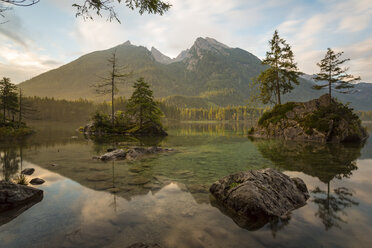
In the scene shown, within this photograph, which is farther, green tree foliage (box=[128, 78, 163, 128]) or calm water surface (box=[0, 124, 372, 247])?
green tree foliage (box=[128, 78, 163, 128])

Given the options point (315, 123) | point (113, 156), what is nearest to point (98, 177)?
point (113, 156)

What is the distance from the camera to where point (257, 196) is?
21.5 ft

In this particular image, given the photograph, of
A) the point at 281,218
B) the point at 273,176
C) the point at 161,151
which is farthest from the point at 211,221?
the point at 161,151

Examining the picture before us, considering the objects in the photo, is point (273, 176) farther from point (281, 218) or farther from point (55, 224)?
point (55, 224)

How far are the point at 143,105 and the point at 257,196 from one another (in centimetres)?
3472

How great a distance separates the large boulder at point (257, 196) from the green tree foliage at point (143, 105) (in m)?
32.4

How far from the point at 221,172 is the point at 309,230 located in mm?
6663

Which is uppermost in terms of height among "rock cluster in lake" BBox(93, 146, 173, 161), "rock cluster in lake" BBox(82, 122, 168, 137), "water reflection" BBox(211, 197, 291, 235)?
"rock cluster in lake" BBox(82, 122, 168, 137)

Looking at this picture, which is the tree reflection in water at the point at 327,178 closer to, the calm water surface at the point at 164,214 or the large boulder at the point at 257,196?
the calm water surface at the point at 164,214

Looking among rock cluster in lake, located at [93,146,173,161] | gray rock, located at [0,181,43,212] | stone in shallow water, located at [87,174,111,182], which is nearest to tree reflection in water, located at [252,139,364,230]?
stone in shallow water, located at [87,174,111,182]

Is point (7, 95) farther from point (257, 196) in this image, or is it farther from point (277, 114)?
point (277, 114)

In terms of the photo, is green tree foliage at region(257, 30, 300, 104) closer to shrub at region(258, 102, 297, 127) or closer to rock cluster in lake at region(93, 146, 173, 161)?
shrub at region(258, 102, 297, 127)

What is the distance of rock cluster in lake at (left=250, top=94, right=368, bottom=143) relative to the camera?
27.0 metres

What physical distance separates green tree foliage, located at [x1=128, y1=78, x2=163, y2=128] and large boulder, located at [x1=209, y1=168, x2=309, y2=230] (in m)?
32.4
